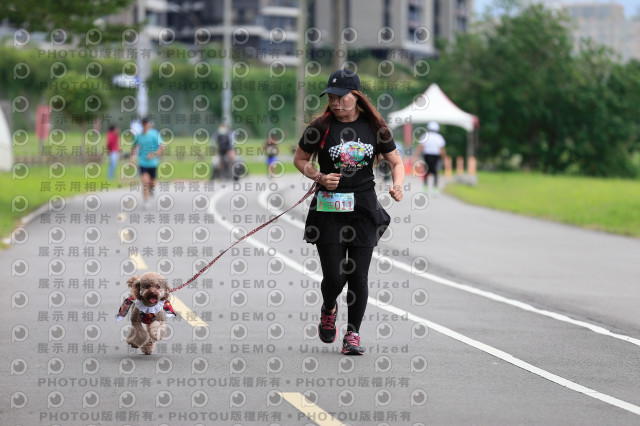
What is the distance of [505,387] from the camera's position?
778cm

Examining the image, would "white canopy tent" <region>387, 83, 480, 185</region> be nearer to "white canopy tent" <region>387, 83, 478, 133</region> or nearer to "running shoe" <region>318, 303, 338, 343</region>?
"white canopy tent" <region>387, 83, 478, 133</region>

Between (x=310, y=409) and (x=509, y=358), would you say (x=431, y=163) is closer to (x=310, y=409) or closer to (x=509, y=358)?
(x=509, y=358)

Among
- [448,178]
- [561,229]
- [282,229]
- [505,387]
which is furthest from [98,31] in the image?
[448,178]

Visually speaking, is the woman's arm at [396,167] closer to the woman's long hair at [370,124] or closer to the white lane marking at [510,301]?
the woman's long hair at [370,124]

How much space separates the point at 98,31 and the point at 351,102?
18.0 metres

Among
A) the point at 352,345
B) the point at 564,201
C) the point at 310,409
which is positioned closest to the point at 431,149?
the point at 564,201

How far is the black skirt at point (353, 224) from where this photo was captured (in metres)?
8.72

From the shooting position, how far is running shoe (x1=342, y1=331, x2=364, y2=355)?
8812 mm

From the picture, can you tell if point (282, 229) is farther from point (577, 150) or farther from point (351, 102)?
point (577, 150)

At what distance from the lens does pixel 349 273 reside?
350 inches

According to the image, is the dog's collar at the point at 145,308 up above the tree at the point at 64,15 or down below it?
below

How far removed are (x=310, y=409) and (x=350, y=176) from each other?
2212mm

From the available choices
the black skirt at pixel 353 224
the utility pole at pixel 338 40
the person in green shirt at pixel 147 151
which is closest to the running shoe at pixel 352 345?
the black skirt at pixel 353 224

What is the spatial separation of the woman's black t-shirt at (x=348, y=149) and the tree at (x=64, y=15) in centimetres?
1748
